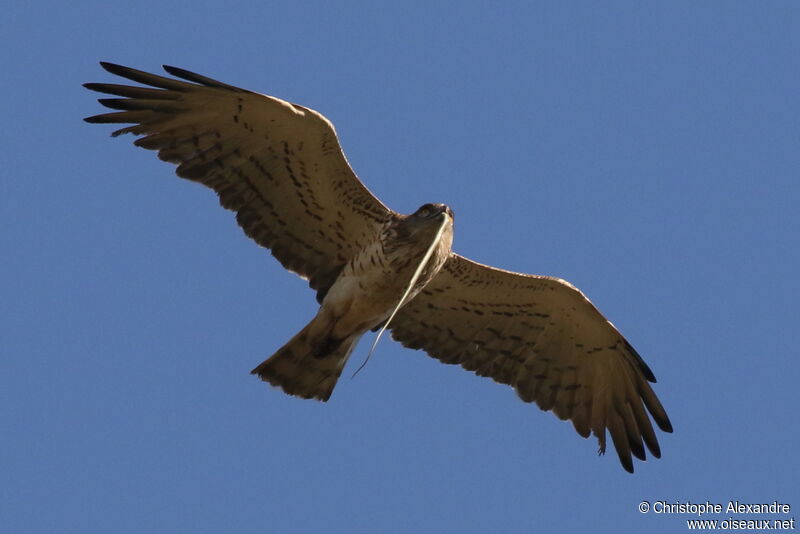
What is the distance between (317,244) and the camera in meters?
13.6

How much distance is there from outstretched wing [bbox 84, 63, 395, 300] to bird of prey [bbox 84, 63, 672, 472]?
1cm

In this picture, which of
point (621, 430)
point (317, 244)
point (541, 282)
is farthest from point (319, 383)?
point (621, 430)

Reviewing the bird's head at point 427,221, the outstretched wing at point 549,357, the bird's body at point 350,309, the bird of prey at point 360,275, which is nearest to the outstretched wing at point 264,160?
the bird of prey at point 360,275

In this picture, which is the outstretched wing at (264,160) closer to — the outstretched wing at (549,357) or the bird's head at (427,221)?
the bird's head at (427,221)

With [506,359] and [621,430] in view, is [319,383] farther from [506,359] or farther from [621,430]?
[621,430]

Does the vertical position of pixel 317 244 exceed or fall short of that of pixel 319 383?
it exceeds it

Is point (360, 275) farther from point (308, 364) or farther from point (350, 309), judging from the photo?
point (308, 364)

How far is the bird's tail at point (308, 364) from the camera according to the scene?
517 inches

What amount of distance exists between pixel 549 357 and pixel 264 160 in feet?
11.9

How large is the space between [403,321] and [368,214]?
4.79 ft

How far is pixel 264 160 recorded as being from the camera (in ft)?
43.0

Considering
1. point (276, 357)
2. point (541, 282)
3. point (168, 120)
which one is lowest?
point (276, 357)

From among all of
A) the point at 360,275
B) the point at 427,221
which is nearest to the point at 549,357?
the point at 360,275

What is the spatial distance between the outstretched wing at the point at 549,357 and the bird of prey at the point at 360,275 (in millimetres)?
10
